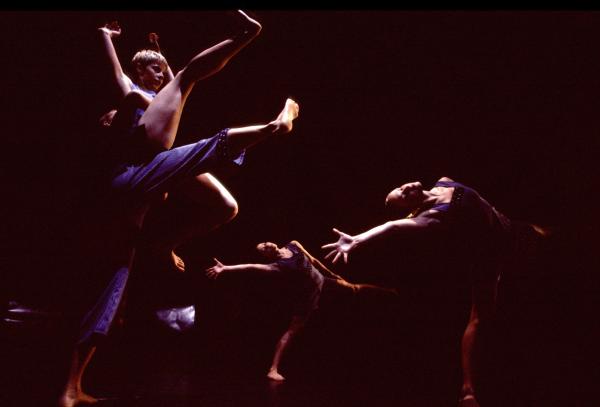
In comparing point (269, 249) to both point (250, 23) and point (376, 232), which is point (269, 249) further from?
point (250, 23)

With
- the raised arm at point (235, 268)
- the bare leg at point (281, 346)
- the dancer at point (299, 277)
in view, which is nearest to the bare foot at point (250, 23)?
the raised arm at point (235, 268)

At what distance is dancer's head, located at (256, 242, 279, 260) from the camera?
14.5 feet

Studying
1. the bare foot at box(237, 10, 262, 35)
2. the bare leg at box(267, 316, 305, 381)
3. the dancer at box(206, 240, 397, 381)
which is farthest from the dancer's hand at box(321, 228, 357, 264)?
the dancer at box(206, 240, 397, 381)

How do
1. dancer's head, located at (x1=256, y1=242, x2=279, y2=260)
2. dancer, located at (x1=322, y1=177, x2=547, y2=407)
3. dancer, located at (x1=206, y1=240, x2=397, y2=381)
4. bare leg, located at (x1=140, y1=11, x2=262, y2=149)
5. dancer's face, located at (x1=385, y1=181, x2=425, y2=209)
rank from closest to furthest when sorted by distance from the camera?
bare leg, located at (x1=140, y1=11, x2=262, y2=149) → dancer, located at (x1=322, y1=177, x2=547, y2=407) → dancer's face, located at (x1=385, y1=181, x2=425, y2=209) → dancer, located at (x1=206, y1=240, x2=397, y2=381) → dancer's head, located at (x1=256, y1=242, x2=279, y2=260)

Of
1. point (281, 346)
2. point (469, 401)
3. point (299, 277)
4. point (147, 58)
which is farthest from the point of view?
point (299, 277)

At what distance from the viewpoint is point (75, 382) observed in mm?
2014

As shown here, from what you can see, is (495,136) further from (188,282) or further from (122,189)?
(122,189)

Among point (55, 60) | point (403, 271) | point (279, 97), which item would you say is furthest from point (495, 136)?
point (55, 60)

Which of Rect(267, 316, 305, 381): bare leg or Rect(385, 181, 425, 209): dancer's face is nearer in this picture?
Rect(385, 181, 425, 209): dancer's face

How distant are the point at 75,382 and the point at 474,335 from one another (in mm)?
1933

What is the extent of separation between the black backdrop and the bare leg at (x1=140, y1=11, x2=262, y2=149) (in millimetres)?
2496

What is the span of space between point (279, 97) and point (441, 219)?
2.84m

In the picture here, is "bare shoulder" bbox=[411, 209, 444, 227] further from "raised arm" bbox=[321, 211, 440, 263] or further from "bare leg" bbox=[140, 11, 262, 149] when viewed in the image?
"bare leg" bbox=[140, 11, 262, 149]

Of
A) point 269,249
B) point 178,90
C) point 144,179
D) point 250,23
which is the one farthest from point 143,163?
point 269,249
